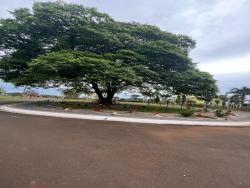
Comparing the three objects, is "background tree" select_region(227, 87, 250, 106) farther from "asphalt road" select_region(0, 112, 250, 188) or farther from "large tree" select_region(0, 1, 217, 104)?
"asphalt road" select_region(0, 112, 250, 188)

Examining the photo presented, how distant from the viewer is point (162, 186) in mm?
4512

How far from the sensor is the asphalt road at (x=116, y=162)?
4645mm

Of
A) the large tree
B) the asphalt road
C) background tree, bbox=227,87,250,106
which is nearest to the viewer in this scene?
the asphalt road

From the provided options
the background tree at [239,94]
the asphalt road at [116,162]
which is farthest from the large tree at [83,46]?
the background tree at [239,94]

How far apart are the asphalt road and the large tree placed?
12.3 meters

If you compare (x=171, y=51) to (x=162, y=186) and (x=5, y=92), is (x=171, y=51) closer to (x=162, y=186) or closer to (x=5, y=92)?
(x=162, y=186)

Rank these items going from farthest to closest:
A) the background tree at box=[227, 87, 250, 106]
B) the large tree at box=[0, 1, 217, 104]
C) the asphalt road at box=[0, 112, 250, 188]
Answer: the background tree at box=[227, 87, 250, 106] → the large tree at box=[0, 1, 217, 104] → the asphalt road at box=[0, 112, 250, 188]

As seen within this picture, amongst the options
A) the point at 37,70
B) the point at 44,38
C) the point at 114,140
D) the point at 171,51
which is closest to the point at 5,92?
the point at 44,38

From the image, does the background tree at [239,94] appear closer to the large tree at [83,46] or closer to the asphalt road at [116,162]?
the large tree at [83,46]

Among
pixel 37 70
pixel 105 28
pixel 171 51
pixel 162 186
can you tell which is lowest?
pixel 162 186

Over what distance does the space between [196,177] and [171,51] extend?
19075 mm

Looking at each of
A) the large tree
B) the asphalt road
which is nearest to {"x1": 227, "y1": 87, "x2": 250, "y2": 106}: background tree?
the large tree

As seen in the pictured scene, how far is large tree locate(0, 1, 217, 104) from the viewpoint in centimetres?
2181

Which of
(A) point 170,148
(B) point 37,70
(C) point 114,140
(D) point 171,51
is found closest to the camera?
(A) point 170,148
